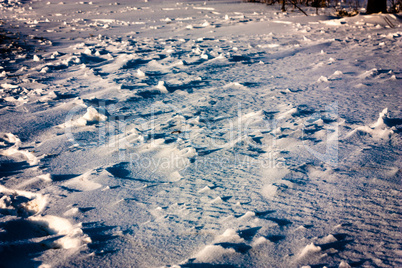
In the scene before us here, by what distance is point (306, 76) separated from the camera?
3.39 metres

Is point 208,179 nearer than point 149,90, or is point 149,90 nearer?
point 208,179

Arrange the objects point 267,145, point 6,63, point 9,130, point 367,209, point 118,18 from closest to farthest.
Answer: point 367,209
point 267,145
point 9,130
point 6,63
point 118,18

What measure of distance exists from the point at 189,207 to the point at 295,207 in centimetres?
52

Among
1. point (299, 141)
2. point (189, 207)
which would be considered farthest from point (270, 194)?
point (299, 141)

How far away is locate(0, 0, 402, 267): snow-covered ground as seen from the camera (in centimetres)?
140

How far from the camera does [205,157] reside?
2.09 meters

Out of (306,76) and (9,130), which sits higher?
(306,76)

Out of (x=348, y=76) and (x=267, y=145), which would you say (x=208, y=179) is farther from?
(x=348, y=76)

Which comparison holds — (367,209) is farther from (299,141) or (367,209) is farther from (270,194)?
(299,141)

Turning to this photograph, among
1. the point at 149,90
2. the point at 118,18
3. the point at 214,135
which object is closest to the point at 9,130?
the point at 149,90

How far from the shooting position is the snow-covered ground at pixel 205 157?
4.59 ft

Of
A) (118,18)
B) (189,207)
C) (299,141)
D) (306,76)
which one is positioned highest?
(118,18)

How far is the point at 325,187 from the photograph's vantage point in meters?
1.72

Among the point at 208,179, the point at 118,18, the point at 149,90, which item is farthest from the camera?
the point at 118,18
